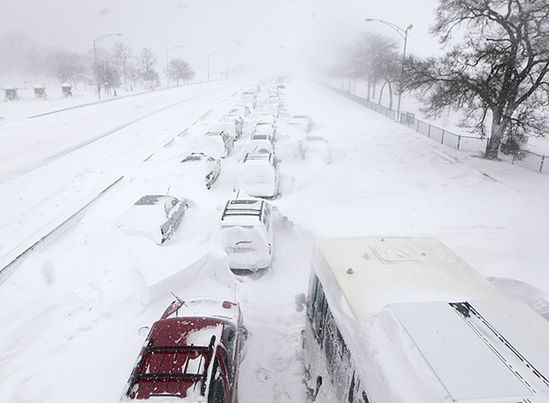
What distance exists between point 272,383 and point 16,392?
423 centimetres

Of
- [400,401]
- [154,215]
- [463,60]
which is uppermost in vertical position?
[463,60]

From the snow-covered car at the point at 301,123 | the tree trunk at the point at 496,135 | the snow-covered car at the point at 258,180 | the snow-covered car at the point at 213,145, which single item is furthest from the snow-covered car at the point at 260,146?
the tree trunk at the point at 496,135

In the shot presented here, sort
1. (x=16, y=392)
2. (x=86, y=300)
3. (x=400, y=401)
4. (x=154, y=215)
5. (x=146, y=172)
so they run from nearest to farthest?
(x=400, y=401) → (x=16, y=392) → (x=86, y=300) → (x=154, y=215) → (x=146, y=172)

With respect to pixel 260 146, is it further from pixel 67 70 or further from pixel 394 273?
pixel 67 70

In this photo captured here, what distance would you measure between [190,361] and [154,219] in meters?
7.21

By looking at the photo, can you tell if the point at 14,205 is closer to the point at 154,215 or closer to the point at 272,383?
the point at 154,215

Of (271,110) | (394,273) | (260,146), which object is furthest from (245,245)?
(271,110)

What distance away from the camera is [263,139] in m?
21.5

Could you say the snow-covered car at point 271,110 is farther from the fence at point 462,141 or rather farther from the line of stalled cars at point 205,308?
the line of stalled cars at point 205,308

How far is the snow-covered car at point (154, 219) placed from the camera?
38.1 feet

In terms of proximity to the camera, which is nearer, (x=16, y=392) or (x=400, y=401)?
(x=400, y=401)

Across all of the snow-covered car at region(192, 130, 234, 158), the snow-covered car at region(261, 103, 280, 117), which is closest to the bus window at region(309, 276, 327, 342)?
the snow-covered car at region(192, 130, 234, 158)

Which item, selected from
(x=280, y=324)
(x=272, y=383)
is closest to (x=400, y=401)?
(x=272, y=383)

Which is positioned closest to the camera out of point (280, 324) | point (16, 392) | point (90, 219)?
point (16, 392)
